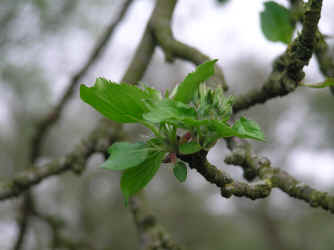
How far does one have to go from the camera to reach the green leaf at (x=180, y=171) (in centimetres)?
81

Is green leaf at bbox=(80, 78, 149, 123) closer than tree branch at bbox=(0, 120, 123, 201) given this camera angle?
Yes

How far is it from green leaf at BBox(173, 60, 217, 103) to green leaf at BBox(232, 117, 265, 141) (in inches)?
4.7

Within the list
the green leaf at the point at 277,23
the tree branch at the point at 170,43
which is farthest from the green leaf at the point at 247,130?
the green leaf at the point at 277,23

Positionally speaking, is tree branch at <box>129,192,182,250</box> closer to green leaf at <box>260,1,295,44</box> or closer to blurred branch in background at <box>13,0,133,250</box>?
green leaf at <box>260,1,295,44</box>

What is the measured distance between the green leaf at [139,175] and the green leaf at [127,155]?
1.5 inches

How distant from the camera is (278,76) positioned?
46.4 inches

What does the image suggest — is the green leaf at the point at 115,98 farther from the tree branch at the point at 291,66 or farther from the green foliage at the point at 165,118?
the tree branch at the point at 291,66

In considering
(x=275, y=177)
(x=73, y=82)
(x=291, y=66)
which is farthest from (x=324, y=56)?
(x=73, y=82)

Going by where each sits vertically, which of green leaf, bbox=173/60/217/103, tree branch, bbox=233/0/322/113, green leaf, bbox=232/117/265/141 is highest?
tree branch, bbox=233/0/322/113

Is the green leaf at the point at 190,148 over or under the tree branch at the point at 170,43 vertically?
under

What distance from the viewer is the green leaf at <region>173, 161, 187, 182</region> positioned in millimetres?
805

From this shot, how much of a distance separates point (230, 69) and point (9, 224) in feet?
30.5

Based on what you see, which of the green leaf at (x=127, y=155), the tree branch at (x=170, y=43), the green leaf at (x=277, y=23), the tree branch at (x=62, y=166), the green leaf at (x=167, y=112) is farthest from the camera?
the tree branch at (x=62, y=166)

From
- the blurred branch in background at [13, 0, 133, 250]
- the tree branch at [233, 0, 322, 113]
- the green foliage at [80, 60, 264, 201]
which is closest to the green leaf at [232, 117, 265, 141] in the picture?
the green foliage at [80, 60, 264, 201]
